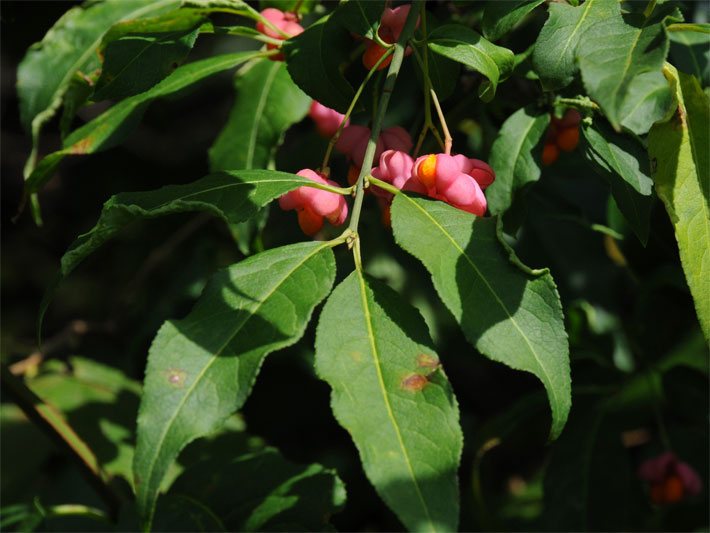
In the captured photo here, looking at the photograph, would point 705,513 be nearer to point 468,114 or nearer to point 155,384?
point 468,114

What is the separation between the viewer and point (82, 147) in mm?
1144

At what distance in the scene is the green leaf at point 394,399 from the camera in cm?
76

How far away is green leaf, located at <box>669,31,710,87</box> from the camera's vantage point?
115 cm

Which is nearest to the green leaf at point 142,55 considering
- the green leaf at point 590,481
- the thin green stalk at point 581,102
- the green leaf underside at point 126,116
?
the green leaf underside at point 126,116

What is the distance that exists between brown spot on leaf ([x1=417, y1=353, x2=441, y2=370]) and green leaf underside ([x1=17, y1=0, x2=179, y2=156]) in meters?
0.62

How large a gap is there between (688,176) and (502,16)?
0.86 ft

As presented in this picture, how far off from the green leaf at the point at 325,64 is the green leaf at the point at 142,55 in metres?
0.12

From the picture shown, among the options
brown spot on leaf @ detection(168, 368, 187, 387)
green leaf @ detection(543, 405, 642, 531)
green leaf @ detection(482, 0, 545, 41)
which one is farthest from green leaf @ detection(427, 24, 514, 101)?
green leaf @ detection(543, 405, 642, 531)

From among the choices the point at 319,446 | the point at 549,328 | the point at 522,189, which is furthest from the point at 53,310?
the point at 549,328

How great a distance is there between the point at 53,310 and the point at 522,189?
6.85 feet

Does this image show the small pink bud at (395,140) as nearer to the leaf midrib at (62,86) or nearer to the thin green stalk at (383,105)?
the thin green stalk at (383,105)

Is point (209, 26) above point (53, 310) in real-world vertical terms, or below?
above

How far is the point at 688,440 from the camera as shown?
160cm

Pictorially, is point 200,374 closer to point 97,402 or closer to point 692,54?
point 692,54
